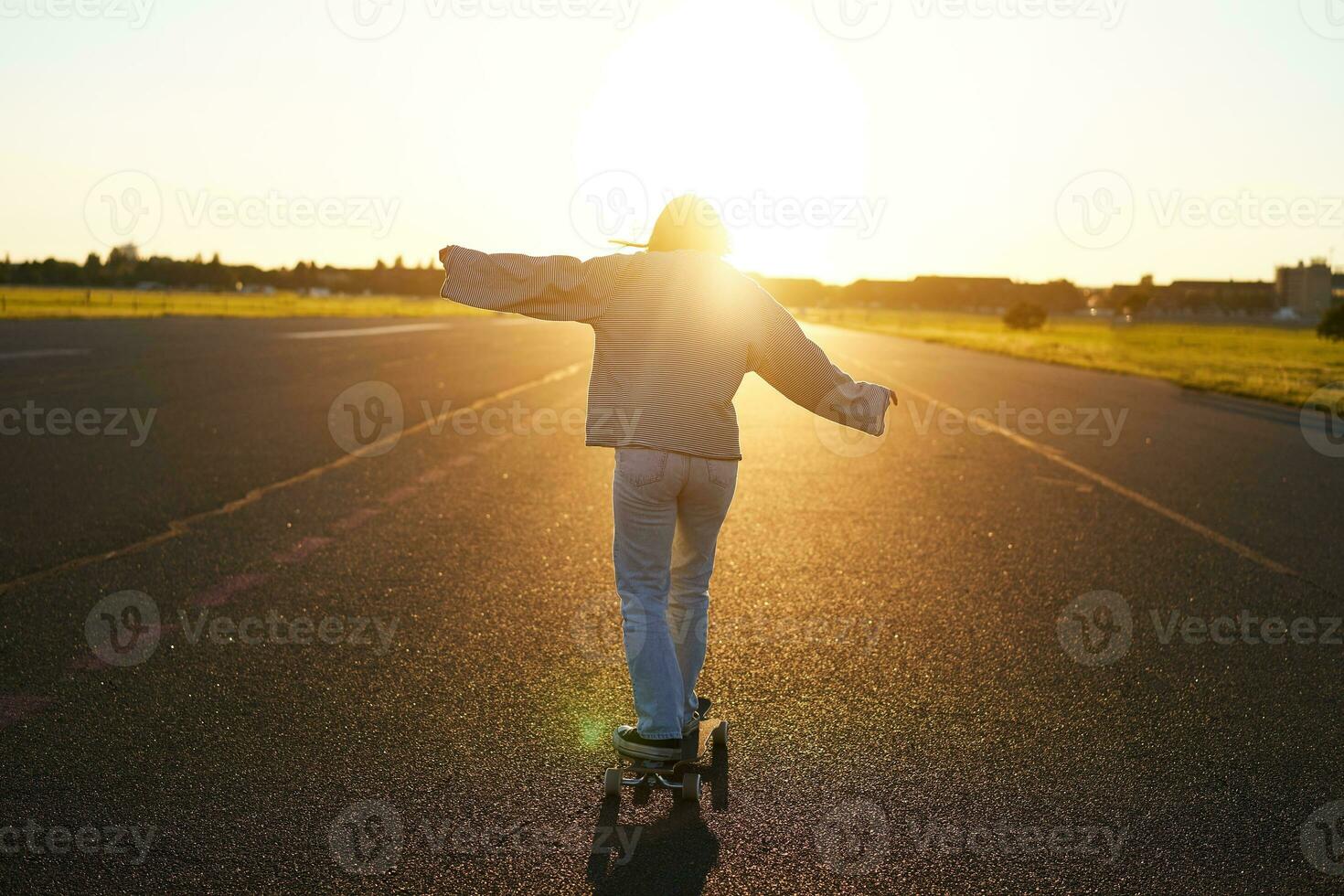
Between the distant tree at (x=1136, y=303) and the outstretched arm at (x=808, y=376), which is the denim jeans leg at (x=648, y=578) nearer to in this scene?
the outstretched arm at (x=808, y=376)

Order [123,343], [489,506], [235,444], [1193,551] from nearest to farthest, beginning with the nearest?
1. [1193,551]
2. [489,506]
3. [235,444]
4. [123,343]

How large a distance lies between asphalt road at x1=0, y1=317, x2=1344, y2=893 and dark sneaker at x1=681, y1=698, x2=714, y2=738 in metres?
0.17

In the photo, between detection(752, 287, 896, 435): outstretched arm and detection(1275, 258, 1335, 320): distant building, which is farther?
detection(1275, 258, 1335, 320): distant building

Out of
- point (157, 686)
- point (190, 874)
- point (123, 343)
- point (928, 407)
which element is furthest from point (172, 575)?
point (123, 343)

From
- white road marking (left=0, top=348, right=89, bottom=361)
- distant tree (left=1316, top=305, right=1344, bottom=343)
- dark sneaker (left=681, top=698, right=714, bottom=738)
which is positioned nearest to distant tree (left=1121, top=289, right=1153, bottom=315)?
distant tree (left=1316, top=305, right=1344, bottom=343)

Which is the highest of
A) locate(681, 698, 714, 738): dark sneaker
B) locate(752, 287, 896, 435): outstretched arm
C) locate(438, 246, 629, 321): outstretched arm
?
locate(438, 246, 629, 321): outstretched arm

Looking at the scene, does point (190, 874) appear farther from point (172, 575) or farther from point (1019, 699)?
point (172, 575)

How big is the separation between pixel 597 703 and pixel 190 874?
5.92 feet

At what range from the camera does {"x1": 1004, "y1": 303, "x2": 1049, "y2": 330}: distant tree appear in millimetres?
119188

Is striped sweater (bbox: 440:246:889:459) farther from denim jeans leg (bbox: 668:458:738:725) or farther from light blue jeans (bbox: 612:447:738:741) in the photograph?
denim jeans leg (bbox: 668:458:738:725)

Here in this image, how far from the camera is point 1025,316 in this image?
4692 inches

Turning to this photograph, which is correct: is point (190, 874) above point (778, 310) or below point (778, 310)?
below

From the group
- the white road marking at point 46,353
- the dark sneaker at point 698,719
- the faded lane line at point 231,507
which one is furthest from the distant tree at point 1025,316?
the dark sneaker at point 698,719

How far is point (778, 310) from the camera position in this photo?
3844 mm
